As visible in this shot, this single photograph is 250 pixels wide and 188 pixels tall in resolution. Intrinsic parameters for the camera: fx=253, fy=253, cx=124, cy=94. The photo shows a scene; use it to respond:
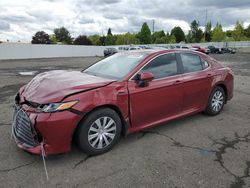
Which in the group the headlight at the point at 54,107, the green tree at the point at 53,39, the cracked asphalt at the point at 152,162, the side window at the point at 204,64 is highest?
the green tree at the point at 53,39


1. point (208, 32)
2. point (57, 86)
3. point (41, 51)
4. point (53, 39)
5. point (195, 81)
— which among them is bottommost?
point (195, 81)

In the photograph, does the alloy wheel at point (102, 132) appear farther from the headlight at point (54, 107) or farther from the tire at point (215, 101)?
the tire at point (215, 101)

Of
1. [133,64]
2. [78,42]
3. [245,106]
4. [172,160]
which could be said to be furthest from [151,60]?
[78,42]

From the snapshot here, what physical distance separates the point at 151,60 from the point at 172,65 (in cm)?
54

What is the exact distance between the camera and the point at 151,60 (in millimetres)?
4473

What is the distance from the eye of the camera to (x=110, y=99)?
147 inches

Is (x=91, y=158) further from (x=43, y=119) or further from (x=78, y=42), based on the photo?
(x=78, y=42)

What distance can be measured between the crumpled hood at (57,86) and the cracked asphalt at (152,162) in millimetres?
916

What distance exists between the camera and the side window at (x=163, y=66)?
4445 mm

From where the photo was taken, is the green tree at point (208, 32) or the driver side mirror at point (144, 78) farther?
the green tree at point (208, 32)

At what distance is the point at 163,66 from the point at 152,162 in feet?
5.99

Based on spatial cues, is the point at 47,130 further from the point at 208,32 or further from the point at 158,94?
the point at 208,32

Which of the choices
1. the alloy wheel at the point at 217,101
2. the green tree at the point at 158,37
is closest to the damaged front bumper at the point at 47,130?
the alloy wheel at the point at 217,101

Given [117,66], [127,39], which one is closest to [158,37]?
[127,39]
